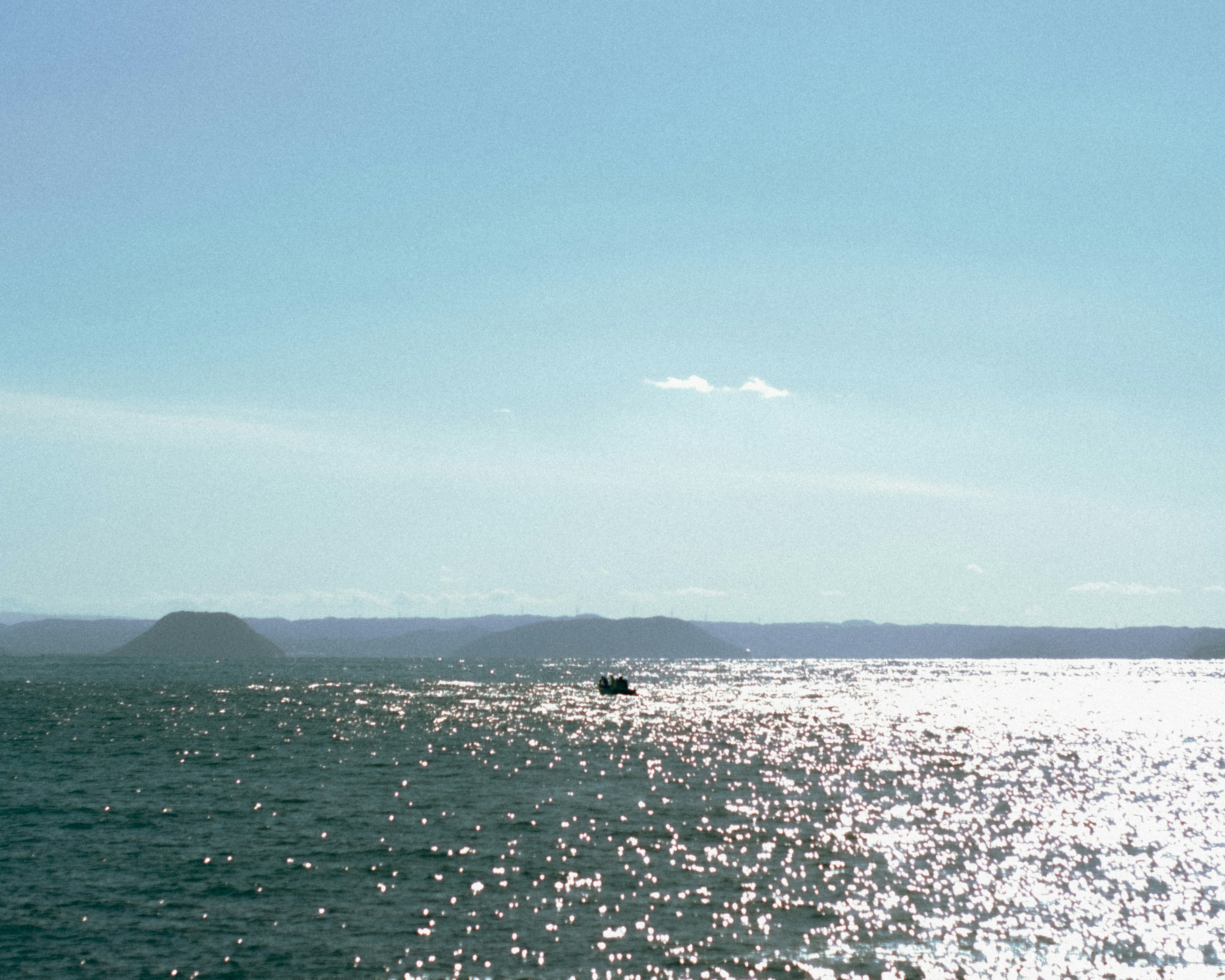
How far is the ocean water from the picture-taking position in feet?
119

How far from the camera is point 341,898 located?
4344 cm

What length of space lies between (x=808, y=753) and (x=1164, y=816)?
134ft

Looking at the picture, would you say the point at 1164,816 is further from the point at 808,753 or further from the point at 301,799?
the point at 301,799

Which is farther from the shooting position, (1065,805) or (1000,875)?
(1065,805)

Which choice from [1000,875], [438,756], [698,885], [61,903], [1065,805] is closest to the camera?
[61,903]

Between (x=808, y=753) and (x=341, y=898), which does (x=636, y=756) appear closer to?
(x=808, y=753)

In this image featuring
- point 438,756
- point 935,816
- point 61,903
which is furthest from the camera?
point 438,756

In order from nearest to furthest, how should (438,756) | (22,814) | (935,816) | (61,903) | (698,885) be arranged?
(61,903), (698,885), (22,814), (935,816), (438,756)

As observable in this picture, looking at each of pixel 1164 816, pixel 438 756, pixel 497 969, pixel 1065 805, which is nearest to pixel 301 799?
pixel 438 756

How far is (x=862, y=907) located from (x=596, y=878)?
12493mm

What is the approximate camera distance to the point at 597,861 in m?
51.9

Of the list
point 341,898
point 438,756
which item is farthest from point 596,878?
point 438,756

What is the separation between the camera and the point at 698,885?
46875 mm

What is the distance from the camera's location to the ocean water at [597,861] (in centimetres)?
3628
